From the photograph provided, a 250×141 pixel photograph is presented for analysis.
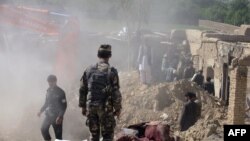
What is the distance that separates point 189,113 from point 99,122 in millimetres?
3472

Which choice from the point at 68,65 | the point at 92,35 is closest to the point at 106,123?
the point at 68,65

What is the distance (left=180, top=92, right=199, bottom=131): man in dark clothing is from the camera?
988 centimetres

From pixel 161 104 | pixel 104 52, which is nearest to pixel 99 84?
pixel 104 52

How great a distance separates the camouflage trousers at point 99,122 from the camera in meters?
6.94

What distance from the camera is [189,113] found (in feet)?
33.1

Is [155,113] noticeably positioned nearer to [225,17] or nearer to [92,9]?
[92,9]

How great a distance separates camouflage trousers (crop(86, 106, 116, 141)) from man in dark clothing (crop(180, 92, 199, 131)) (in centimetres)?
317

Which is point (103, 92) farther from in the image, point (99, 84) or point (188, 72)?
point (188, 72)

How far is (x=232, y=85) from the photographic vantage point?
1172 centimetres

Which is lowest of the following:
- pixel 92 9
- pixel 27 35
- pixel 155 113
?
pixel 155 113

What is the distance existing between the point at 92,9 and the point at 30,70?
29922 mm

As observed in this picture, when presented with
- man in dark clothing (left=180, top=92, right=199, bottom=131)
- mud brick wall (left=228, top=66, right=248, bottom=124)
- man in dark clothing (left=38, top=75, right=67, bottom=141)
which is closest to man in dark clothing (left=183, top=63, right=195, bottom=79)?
mud brick wall (left=228, top=66, right=248, bottom=124)

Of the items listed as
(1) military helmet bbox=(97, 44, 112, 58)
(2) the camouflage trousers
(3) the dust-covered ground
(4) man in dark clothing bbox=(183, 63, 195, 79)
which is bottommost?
(3) the dust-covered ground

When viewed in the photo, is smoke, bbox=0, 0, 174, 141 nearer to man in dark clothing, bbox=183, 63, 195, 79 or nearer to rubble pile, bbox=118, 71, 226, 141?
rubble pile, bbox=118, 71, 226, 141
